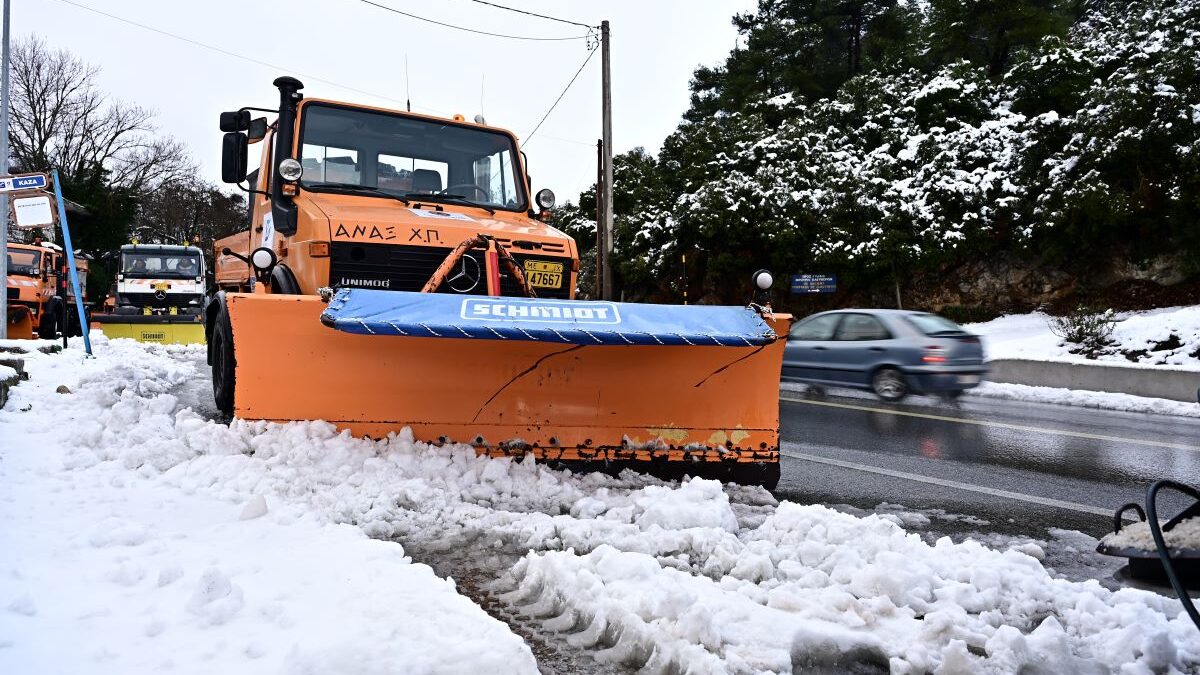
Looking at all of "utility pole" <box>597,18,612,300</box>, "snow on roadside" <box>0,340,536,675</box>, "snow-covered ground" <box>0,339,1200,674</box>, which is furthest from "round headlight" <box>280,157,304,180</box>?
"utility pole" <box>597,18,612,300</box>

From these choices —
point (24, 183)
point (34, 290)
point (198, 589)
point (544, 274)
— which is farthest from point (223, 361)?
point (34, 290)

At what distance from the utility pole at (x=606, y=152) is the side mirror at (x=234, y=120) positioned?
46.4ft

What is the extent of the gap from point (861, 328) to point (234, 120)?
819 cm

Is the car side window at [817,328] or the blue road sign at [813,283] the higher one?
the blue road sign at [813,283]

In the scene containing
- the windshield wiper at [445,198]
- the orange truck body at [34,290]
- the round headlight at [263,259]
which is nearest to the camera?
the round headlight at [263,259]

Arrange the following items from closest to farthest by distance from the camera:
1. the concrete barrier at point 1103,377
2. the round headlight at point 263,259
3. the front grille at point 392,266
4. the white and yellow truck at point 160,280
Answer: the front grille at point 392,266 → the round headlight at point 263,259 → the concrete barrier at point 1103,377 → the white and yellow truck at point 160,280

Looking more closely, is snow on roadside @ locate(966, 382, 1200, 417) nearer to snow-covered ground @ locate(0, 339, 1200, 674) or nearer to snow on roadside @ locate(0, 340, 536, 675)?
snow-covered ground @ locate(0, 339, 1200, 674)

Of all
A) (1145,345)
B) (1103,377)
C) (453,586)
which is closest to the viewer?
(453,586)

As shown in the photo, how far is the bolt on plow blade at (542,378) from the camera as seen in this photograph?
4.55 metres

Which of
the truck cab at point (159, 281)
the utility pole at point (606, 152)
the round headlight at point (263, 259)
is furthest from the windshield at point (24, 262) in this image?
the round headlight at point (263, 259)

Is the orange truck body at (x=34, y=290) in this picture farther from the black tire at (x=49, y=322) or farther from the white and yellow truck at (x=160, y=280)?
the white and yellow truck at (x=160, y=280)

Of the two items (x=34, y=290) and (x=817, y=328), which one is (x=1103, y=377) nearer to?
(x=817, y=328)

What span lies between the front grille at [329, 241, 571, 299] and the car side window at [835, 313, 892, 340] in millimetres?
7037

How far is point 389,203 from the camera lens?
623 centimetres
